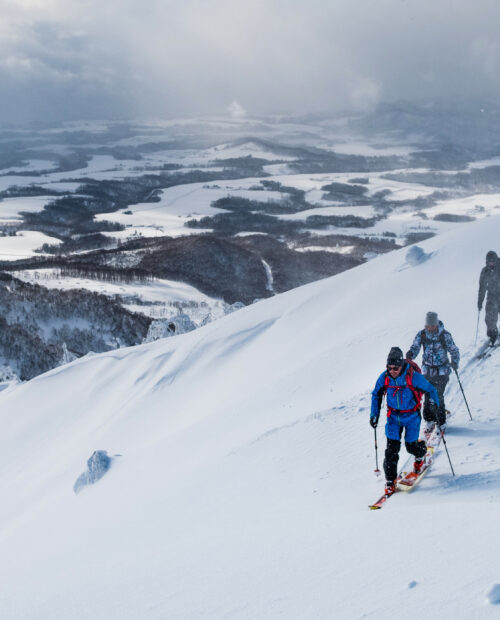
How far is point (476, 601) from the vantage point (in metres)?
4.15

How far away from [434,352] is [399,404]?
2.08m

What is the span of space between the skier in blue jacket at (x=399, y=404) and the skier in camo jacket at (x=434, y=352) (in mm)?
1368

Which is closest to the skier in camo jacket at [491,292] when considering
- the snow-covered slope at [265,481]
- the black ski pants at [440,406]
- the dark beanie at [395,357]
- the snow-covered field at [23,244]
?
the snow-covered slope at [265,481]

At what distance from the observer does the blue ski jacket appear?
25.2ft

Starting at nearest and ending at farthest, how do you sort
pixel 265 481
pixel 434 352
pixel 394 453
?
1. pixel 394 453
2. pixel 434 352
3. pixel 265 481

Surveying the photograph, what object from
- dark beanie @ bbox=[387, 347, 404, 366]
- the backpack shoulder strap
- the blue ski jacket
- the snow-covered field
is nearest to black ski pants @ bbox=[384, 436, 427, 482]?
the blue ski jacket

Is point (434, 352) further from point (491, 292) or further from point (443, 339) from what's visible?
point (491, 292)

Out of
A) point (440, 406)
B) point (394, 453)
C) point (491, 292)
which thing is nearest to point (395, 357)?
point (394, 453)

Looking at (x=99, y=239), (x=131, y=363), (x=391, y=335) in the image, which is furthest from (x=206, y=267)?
(x=391, y=335)

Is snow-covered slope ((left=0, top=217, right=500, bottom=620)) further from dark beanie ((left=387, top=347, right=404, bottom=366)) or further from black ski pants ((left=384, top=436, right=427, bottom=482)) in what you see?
dark beanie ((left=387, top=347, right=404, bottom=366))

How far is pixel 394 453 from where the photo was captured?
26.0 ft

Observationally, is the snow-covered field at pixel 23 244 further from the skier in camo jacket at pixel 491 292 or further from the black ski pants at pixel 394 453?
the black ski pants at pixel 394 453

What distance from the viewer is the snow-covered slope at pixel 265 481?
5277 millimetres

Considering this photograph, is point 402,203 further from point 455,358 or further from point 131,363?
point 455,358
